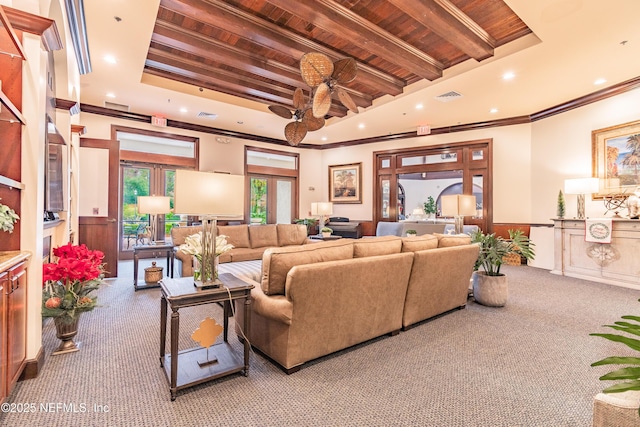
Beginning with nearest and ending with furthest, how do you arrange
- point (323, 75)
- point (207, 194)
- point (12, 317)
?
point (12, 317), point (207, 194), point (323, 75)

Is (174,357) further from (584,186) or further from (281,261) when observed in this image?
(584,186)

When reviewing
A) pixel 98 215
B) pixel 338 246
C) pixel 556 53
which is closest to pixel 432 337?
pixel 338 246

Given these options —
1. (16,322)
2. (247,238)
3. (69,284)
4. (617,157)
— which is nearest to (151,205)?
(247,238)

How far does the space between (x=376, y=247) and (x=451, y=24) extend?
2.72 m

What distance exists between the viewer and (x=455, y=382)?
204 cm

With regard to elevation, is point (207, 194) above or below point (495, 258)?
above

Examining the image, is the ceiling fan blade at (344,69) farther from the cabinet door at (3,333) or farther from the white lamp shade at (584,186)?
the white lamp shade at (584,186)

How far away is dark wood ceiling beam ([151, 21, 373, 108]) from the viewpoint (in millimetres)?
3658

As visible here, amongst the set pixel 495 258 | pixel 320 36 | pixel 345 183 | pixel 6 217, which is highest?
pixel 320 36

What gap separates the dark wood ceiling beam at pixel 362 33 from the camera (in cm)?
313

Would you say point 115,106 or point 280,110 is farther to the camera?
point 115,106

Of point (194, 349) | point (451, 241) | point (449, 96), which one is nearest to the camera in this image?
point (194, 349)

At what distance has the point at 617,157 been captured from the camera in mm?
4852

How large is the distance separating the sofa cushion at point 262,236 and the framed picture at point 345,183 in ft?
12.0
